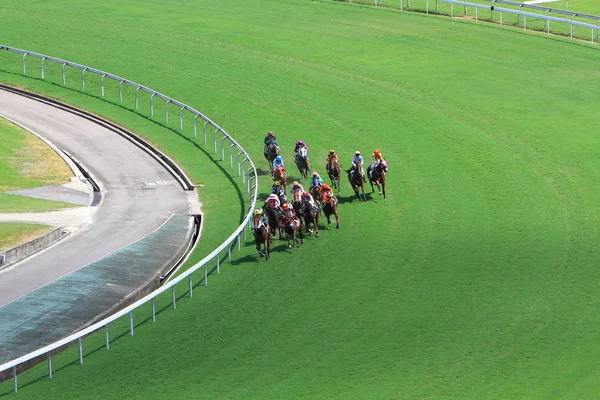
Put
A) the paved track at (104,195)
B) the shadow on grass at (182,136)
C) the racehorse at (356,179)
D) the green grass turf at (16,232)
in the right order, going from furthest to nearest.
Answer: the shadow on grass at (182,136)
the racehorse at (356,179)
the green grass turf at (16,232)
the paved track at (104,195)

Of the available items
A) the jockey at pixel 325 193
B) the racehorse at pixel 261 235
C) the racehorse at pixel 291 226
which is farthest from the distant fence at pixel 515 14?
the racehorse at pixel 261 235

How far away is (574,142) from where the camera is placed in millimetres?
39844

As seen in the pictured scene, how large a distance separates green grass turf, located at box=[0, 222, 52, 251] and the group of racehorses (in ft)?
22.8

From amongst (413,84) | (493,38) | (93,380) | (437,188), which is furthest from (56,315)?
(493,38)

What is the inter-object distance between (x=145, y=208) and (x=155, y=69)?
14.5 metres

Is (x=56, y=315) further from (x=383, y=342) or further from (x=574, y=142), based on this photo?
(x=574, y=142)

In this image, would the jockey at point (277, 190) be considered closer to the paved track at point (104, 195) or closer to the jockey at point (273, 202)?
the jockey at point (273, 202)

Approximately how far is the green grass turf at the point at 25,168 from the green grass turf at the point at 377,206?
153 inches

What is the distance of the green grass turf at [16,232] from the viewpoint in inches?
1265

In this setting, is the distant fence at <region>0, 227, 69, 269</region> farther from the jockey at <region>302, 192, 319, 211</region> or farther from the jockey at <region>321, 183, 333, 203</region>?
the jockey at <region>321, 183, 333, 203</region>

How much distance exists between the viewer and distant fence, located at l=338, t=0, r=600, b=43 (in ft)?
177

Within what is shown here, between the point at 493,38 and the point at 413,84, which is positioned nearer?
the point at 413,84

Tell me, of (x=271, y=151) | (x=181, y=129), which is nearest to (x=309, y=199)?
(x=271, y=151)

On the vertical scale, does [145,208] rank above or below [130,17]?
below
